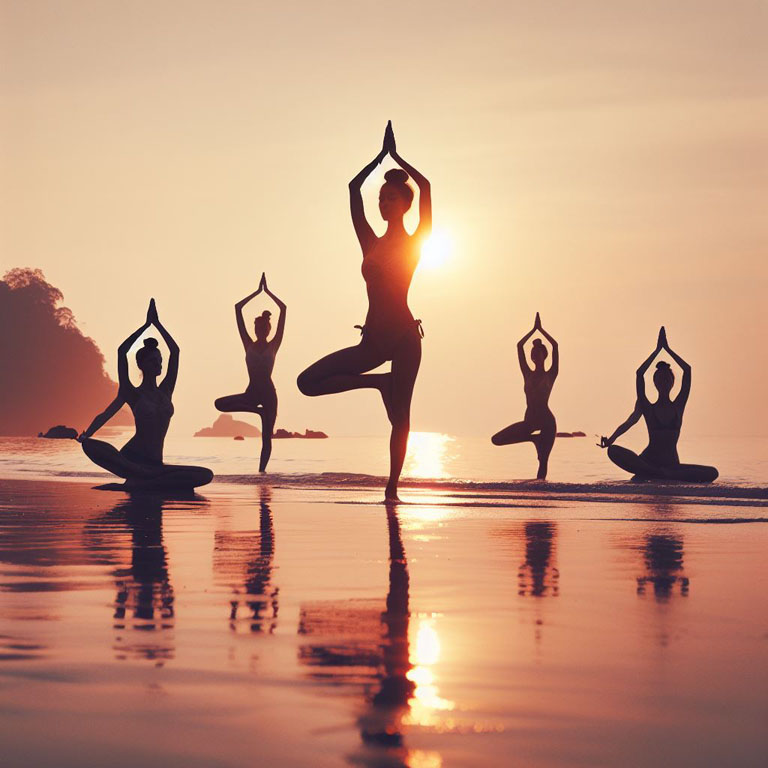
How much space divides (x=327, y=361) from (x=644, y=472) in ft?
31.3

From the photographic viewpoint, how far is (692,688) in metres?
4.04

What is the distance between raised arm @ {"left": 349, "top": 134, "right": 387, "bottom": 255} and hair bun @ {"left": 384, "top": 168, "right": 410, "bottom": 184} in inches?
8.3

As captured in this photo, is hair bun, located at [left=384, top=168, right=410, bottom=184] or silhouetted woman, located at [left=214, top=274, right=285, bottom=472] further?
silhouetted woman, located at [left=214, top=274, right=285, bottom=472]

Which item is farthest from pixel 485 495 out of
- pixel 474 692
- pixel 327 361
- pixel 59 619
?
pixel 474 692

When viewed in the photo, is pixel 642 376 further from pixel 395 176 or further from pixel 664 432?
pixel 395 176

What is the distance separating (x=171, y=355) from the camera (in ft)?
54.2

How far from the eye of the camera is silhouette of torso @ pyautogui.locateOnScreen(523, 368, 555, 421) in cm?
2436

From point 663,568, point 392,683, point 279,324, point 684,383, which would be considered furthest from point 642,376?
point 392,683

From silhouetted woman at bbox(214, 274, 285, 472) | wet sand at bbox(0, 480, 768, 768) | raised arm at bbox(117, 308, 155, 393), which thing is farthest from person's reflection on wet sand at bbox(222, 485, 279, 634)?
silhouetted woman at bbox(214, 274, 285, 472)

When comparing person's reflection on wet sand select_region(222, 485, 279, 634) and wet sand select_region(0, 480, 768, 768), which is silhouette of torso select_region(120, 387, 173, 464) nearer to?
person's reflection on wet sand select_region(222, 485, 279, 634)

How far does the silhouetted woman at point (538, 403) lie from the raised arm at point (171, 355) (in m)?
9.16

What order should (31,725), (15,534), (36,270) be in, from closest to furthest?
(31,725) < (15,534) < (36,270)

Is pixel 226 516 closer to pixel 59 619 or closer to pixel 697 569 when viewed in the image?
pixel 697 569

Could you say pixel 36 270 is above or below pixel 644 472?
above
